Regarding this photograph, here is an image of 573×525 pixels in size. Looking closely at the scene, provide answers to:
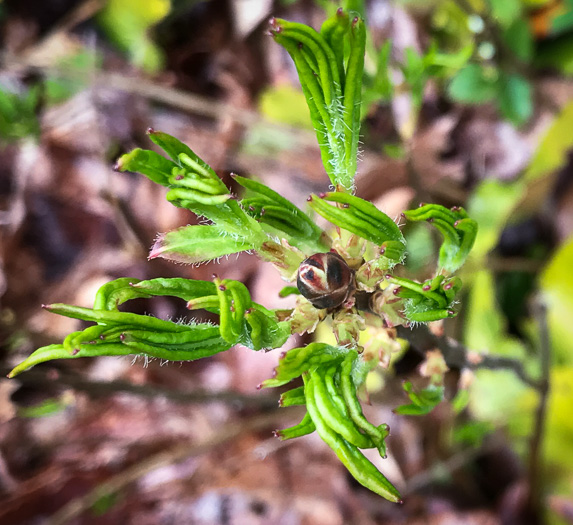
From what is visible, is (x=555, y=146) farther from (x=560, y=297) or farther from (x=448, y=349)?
(x=448, y=349)

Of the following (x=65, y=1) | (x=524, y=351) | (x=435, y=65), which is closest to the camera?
(x=435, y=65)

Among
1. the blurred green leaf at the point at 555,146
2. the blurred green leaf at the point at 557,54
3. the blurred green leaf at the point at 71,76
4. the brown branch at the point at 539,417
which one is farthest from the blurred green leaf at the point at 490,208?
the blurred green leaf at the point at 71,76

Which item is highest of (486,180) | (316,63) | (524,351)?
(316,63)

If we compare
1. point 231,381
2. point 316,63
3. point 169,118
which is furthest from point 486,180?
point 316,63

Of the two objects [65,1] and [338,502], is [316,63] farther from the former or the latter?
[65,1]

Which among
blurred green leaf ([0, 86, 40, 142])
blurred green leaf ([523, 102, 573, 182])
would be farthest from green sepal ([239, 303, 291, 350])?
blurred green leaf ([0, 86, 40, 142])

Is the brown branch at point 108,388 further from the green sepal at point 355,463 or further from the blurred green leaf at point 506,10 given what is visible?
the blurred green leaf at point 506,10

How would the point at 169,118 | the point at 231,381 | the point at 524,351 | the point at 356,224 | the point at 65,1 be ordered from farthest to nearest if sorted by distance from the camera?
the point at 65,1 < the point at 169,118 < the point at 231,381 < the point at 524,351 < the point at 356,224
